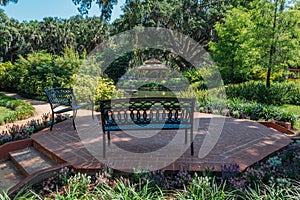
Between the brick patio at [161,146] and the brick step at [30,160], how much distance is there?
0.13 meters

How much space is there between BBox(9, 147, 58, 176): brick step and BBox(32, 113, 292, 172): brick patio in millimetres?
127

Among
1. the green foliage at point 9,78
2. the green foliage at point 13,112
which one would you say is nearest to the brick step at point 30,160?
the green foliage at point 13,112

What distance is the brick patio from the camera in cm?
325

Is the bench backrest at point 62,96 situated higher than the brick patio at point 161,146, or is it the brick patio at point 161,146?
the bench backrest at point 62,96

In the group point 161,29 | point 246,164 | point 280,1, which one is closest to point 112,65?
point 161,29

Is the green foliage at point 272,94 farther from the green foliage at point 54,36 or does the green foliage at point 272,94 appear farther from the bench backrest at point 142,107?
the green foliage at point 54,36

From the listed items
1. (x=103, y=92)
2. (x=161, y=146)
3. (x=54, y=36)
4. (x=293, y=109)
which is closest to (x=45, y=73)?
(x=103, y=92)

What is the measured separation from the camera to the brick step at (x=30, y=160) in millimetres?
3537

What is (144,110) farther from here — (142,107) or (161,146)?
(161,146)

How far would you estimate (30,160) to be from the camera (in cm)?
385

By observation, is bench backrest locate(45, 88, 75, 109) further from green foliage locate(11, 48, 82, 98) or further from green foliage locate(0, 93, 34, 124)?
green foliage locate(11, 48, 82, 98)

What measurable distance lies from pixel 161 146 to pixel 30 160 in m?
2.14

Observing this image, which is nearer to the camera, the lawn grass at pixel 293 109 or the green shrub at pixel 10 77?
the lawn grass at pixel 293 109

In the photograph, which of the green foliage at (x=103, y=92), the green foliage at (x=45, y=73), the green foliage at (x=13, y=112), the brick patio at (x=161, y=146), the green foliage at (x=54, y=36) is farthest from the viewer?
the green foliage at (x=54, y=36)
